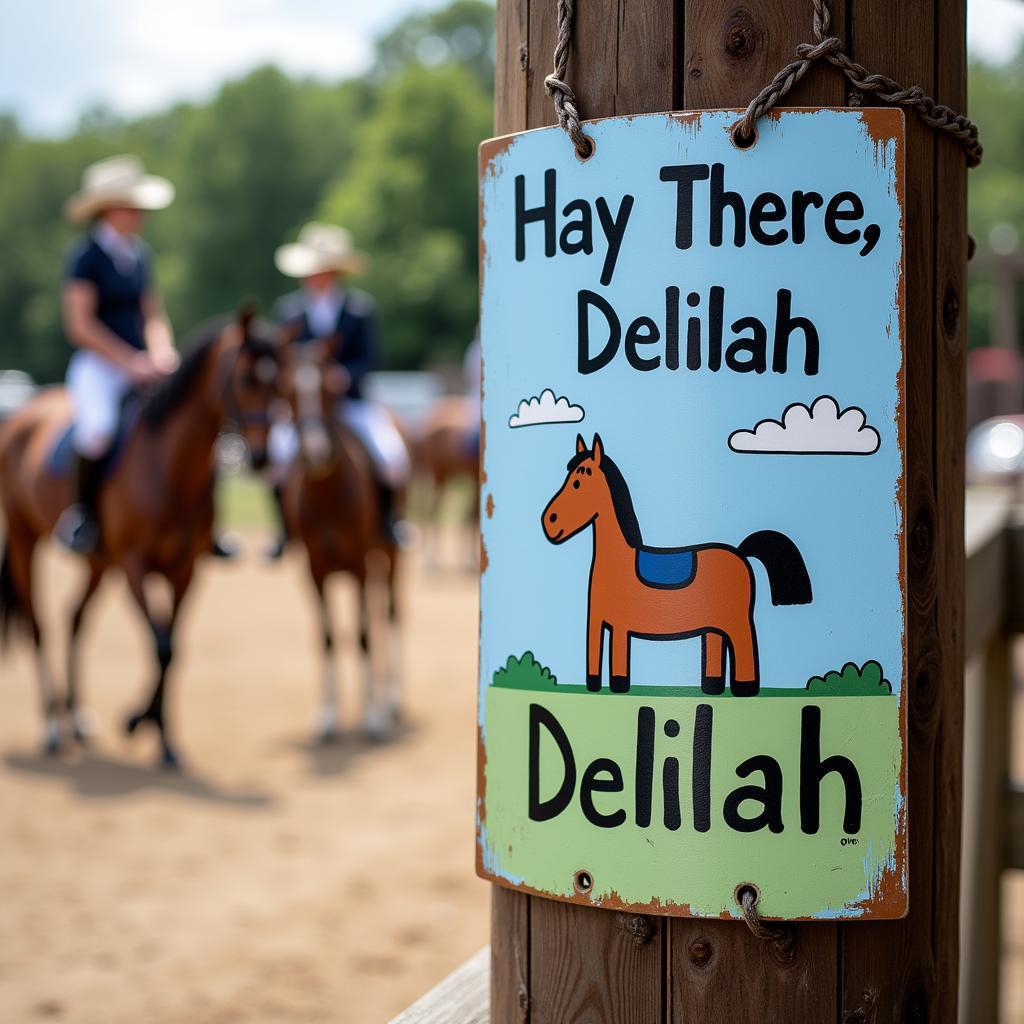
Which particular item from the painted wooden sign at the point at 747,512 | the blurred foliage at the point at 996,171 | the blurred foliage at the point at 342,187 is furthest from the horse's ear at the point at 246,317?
the blurred foliage at the point at 342,187

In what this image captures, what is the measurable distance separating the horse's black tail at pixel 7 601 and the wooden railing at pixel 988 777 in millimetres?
6416

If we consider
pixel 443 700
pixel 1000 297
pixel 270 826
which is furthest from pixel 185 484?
pixel 1000 297

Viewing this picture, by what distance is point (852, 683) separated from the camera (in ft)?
3.90

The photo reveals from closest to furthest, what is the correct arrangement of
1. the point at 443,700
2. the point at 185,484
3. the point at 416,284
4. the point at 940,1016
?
the point at 940,1016 < the point at 185,484 < the point at 443,700 < the point at 416,284

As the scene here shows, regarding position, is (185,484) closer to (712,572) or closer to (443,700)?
(443,700)

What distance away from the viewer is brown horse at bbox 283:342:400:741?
7.10 meters

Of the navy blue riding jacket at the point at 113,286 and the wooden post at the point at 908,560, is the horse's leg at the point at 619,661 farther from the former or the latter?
the navy blue riding jacket at the point at 113,286

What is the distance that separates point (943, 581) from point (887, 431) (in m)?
0.20

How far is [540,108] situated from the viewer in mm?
1302

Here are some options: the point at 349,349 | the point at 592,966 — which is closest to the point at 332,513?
the point at 349,349

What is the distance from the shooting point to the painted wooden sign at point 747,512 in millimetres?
1183

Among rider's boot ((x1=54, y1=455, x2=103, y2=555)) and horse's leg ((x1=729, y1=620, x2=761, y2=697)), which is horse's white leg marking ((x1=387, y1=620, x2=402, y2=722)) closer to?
rider's boot ((x1=54, y1=455, x2=103, y2=555))

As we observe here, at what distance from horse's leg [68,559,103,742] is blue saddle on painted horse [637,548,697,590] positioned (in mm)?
6411

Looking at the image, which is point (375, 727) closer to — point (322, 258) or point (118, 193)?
point (322, 258)
